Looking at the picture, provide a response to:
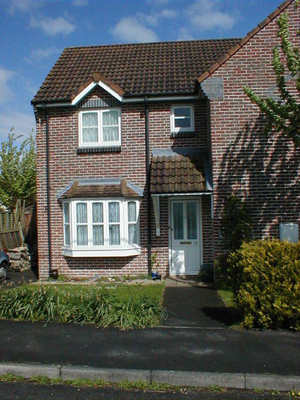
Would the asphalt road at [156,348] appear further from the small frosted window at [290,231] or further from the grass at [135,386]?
the small frosted window at [290,231]

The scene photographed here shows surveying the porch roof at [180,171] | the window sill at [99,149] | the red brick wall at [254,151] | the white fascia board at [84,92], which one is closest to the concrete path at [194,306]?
the red brick wall at [254,151]

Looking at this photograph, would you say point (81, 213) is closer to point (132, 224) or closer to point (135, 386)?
point (132, 224)

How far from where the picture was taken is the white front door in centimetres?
1179

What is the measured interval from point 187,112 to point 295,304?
7.42 meters

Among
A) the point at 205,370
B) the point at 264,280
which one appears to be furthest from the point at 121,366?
the point at 264,280

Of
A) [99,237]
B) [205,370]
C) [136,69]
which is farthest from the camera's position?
[136,69]

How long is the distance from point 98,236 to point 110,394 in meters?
7.19

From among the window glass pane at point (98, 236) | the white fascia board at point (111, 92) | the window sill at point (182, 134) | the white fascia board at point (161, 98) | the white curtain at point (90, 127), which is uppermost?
the white fascia board at point (111, 92)

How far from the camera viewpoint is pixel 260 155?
10484mm

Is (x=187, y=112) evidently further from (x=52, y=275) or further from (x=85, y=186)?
(x=52, y=275)

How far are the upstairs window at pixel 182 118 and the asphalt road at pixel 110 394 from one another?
8.62m

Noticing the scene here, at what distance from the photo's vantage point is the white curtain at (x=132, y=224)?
11828 millimetres

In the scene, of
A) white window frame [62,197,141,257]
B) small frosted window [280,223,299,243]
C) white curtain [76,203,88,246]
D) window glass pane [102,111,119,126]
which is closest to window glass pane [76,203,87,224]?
white curtain [76,203,88,246]

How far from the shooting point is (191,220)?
1186 cm
